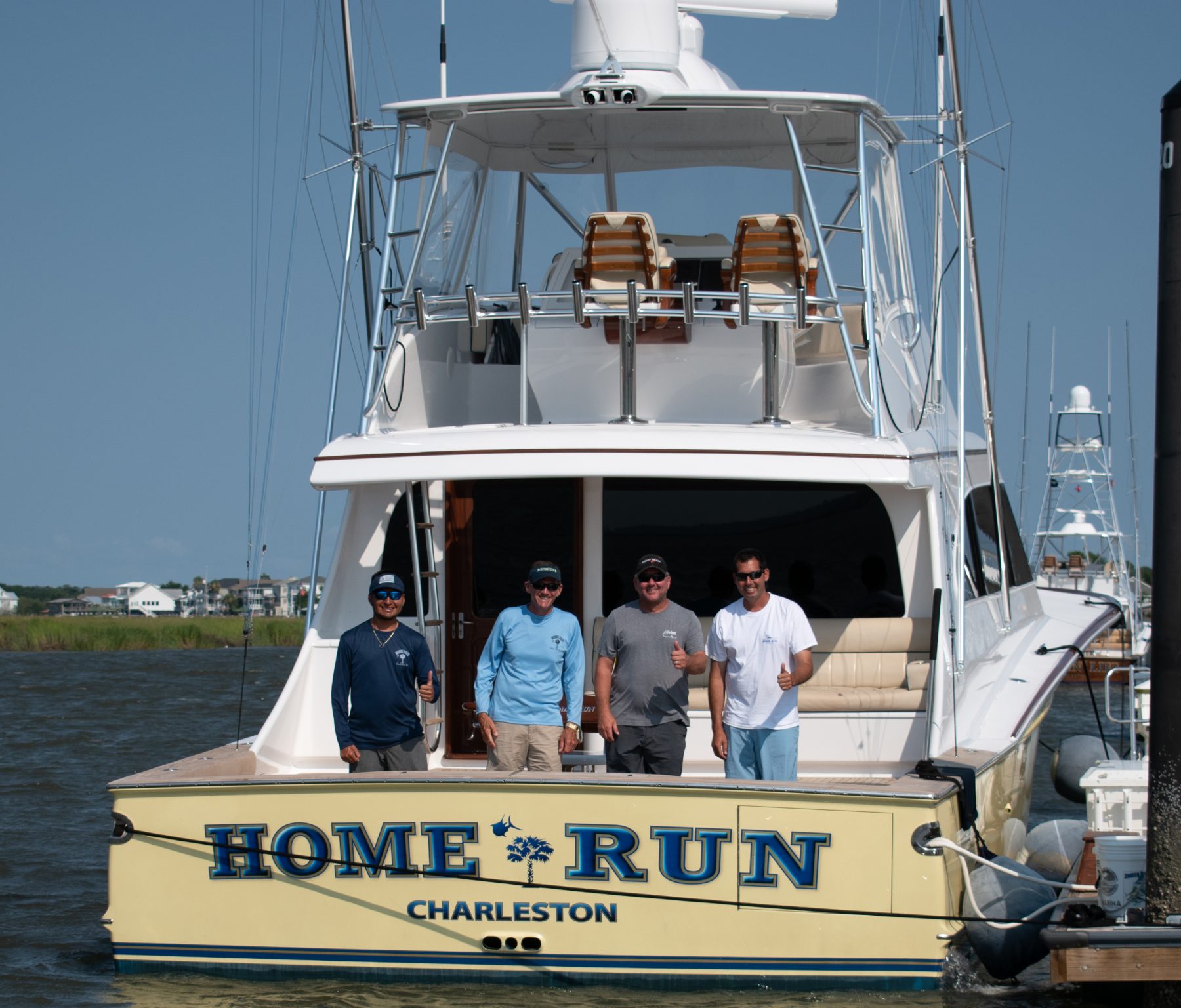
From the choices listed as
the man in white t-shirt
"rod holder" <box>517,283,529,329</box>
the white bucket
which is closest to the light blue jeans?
the man in white t-shirt

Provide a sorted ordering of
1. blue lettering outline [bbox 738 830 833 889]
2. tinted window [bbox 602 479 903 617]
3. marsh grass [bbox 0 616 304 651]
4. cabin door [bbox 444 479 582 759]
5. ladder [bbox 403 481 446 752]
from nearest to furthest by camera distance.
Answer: blue lettering outline [bbox 738 830 833 889] < ladder [bbox 403 481 446 752] < tinted window [bbox 602 479 903 617] < cabin door [bbox 444 479 582 759] < marsh grass [bbox 0 616 304 651]

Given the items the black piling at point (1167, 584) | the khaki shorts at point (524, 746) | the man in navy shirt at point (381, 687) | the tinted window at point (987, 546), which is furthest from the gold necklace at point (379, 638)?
the tinted window at point (987, 546)

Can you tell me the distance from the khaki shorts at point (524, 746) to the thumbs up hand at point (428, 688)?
32 centimetres

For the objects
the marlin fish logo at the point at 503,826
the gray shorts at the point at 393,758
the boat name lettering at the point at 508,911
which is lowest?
the boat name lettering at the point at 508,911

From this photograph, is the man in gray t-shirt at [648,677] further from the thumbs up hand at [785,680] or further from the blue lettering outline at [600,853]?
the blue lettering outline at [600,853]

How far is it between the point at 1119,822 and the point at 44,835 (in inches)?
309

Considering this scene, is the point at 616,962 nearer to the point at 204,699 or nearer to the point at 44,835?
the point at 44,835

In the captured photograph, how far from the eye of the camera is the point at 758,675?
6.64 m

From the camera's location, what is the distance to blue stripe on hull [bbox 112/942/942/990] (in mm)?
5770

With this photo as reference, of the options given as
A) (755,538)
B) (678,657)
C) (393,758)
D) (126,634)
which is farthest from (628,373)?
(126,634)

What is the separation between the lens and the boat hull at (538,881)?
574cm

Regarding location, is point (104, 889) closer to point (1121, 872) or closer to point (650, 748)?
point (650, 748)

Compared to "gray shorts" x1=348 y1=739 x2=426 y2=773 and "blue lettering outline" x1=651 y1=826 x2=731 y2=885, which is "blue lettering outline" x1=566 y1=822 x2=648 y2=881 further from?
"gray shorts" x1=348 y1=739 x2=426 y2=773

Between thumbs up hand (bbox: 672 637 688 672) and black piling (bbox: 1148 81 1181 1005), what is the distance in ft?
6.68
